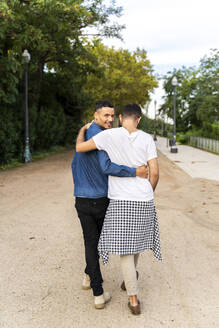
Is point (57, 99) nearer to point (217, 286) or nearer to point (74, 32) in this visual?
point (74, 32)

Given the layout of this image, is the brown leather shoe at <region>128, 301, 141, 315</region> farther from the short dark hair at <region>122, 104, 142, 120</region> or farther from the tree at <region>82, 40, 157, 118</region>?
the tree at <region>82, 40, 157, 118</region>

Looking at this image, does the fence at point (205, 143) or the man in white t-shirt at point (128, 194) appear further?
the fence at point (205, 143)

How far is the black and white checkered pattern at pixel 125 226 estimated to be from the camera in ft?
9.98

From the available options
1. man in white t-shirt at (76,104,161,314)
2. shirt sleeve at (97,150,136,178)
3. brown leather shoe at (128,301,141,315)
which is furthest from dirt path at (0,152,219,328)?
shirt sleeve at (97,150,136,178)

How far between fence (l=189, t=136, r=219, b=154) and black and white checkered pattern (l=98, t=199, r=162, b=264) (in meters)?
23.1

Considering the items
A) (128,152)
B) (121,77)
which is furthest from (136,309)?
Answer: (121,77)

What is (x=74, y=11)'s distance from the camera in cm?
1227

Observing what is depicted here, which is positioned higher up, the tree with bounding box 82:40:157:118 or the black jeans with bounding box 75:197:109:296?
the tree with bounding box 82:40:157:118

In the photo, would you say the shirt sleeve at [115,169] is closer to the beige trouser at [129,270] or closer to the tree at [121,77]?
the beige trouser at [129,270]

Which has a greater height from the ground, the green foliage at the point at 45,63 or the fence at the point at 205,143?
the green foliage at the point at 45,63

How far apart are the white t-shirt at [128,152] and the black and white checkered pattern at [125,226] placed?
0.08 m

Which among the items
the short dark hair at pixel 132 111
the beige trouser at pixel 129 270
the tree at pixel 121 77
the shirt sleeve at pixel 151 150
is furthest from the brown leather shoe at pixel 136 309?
the tree at pixel 121 77

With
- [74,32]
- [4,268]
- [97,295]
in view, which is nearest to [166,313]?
[97,295]

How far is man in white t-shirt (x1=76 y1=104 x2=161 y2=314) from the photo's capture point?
9.86 feet
